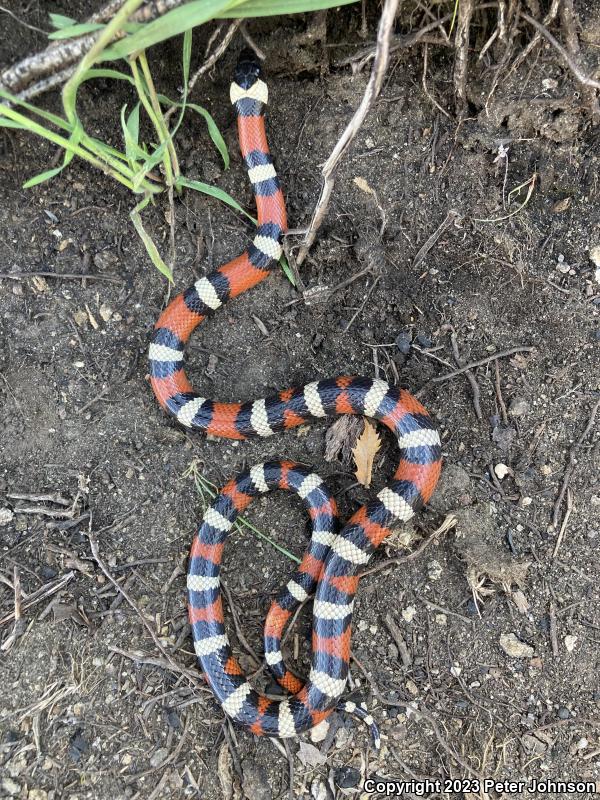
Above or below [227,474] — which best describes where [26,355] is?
above

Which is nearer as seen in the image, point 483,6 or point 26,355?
point 483,6

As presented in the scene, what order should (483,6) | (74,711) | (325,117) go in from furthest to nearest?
1. (325,117)
2. (74,711)
3. (483,6)

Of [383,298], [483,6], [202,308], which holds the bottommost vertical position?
[383,298]

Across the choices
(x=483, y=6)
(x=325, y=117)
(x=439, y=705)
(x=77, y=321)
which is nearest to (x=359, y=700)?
(x=439, y=705)

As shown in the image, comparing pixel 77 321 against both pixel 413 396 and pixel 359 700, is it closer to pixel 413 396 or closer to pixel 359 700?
pixel 413 396

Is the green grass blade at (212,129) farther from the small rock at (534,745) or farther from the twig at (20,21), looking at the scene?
the small rock at (534,745)

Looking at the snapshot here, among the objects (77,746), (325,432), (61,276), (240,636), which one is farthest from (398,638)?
(61,276)

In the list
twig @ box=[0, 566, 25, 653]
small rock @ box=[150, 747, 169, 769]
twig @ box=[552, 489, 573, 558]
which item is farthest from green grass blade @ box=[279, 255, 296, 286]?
small rock @ box=[150, 747, 169, 769]

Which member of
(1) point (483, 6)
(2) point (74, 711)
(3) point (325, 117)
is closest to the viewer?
(1) point (483, 6)
